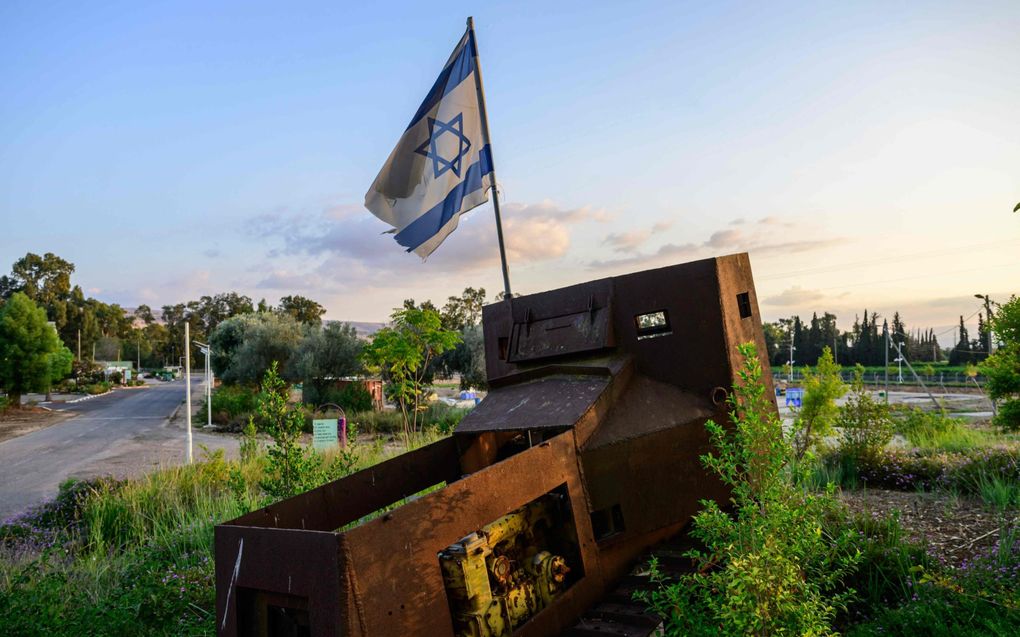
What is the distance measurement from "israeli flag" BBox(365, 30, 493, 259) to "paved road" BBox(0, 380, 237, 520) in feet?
22.0

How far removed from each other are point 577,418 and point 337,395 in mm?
28053

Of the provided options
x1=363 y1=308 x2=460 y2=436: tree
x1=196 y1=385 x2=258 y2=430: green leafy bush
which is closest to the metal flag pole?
x1=363 y1=308 x2=460 y2=436: tree

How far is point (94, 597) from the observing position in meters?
6.18

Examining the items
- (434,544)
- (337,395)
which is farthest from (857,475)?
(337,395)

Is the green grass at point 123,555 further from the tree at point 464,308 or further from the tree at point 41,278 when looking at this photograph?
the tree at point 41,278

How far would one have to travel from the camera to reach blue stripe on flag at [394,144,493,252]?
285 inches

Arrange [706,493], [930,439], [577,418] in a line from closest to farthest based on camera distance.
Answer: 1. [577,418]
2. [706,493]
3. [930,439]

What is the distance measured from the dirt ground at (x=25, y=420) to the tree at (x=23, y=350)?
57.9 inches

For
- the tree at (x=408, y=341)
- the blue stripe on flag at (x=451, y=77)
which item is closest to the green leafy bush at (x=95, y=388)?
the tree at (x=408, y=341)

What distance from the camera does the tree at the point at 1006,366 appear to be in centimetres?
874

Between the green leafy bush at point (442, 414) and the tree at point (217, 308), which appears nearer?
the green leafy bush at point (442, 414)

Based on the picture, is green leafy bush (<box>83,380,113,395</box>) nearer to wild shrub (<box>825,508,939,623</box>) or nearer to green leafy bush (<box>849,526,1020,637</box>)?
wild shrub (<box>825,508,939,623</box>)

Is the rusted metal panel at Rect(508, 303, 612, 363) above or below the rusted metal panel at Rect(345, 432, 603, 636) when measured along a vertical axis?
above

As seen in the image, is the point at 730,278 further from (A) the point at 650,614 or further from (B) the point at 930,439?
(B) the point at 930,439
